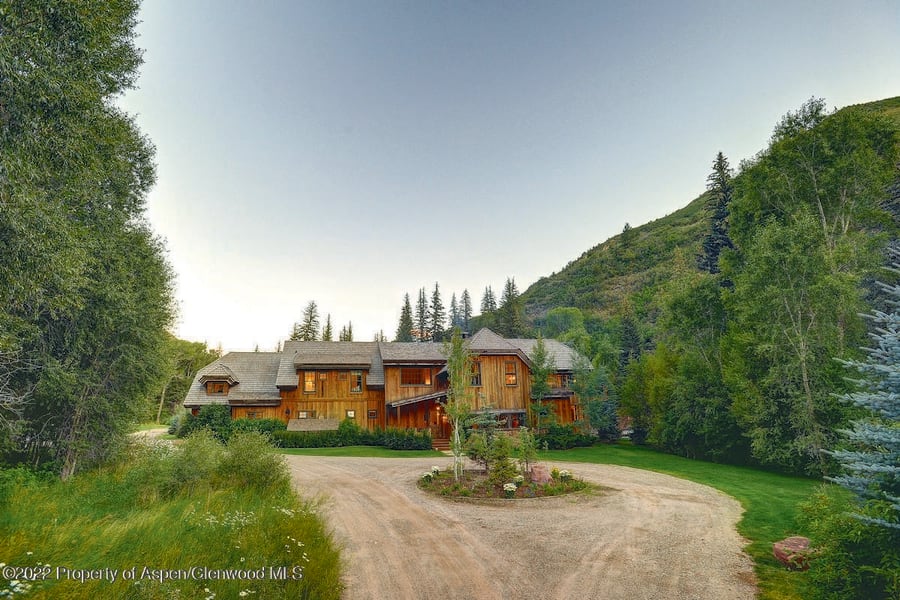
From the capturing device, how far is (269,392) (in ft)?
111

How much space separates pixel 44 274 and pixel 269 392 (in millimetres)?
28211

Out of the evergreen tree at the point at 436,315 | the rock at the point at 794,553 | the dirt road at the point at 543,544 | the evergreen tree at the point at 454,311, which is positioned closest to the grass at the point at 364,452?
the dirt road at the point at 543,544

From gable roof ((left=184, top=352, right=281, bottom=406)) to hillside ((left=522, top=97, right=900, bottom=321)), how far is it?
79.2m

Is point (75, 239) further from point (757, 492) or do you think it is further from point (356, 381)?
point (356, 381)

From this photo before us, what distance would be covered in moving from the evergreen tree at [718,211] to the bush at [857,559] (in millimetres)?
35326

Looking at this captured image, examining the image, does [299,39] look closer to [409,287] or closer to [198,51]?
[198,51]

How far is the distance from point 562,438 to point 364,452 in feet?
47.4

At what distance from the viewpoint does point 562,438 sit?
27.8 metres

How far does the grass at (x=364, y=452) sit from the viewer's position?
24.6 m

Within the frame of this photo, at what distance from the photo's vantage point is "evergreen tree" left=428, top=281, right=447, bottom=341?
7969cm

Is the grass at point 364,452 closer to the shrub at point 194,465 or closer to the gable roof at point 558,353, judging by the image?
the gable roof at point 558,353

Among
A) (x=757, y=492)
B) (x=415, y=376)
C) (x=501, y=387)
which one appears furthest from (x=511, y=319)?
(x=757, y=492)

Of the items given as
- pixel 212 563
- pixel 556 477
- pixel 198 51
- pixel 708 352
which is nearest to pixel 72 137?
pixel 212 563

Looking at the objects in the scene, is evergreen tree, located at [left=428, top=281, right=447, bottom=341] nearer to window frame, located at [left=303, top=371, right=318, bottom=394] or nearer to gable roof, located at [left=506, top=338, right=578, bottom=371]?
gable roof, located at [left=506, top=338, right=578, bottom=371]
